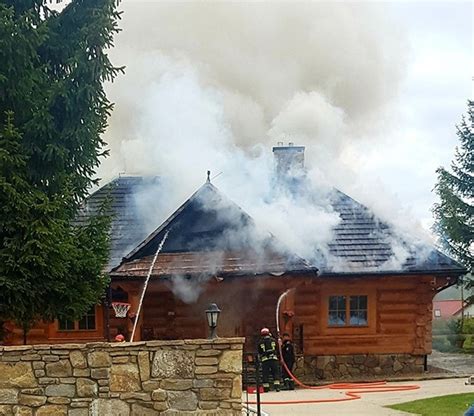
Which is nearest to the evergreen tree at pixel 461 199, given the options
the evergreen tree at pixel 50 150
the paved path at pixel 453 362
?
the paved path at pixel 453 362

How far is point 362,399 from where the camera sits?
13.5 metres

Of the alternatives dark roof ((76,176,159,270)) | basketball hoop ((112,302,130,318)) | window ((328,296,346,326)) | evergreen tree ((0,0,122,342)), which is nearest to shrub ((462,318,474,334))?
window ((328,296,346,326))

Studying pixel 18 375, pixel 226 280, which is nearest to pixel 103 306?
pixel 226 280

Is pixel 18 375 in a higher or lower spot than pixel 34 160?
lower

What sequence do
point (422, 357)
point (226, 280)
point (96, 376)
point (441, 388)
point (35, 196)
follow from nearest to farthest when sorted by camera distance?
point (96, 376) → point (35, 196) → point (441, 388) → point (226, 280) → point (422, 357)

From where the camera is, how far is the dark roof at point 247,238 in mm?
16891

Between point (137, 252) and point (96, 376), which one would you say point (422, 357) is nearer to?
point (137, 252)

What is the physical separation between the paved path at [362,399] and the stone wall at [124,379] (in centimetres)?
390

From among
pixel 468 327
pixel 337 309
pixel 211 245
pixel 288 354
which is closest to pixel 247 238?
pixel 211 245

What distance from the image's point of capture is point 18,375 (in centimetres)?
826

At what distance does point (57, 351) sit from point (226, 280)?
8593mm

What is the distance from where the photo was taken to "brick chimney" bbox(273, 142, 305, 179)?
2083cm

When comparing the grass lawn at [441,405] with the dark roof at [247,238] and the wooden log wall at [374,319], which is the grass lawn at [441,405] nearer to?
the dark roof at [247,238]

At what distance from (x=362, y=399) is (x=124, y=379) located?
22.1 ft
